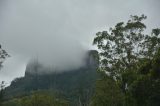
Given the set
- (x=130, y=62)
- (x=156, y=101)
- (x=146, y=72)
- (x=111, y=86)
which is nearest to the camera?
(x=156, y=101)

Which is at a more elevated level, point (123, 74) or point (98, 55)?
point (98, 55)

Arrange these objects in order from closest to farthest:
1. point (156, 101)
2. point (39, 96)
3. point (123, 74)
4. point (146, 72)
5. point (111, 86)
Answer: point (156, 101) < point (146, 72) < point (123, 74) < point (111, 86) < point (39, 96)

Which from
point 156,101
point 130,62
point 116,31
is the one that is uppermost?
point 116,31

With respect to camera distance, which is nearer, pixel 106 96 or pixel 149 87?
pixel 149 87

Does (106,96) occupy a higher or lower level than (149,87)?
higher

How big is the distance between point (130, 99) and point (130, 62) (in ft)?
17.5

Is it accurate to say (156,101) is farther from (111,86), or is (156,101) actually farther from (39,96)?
(39,96)

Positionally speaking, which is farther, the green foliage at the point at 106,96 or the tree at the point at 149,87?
the green foliage at the point at 106,96

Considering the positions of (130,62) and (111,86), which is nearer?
(130,62)

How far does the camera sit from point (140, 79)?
30422 millimetres

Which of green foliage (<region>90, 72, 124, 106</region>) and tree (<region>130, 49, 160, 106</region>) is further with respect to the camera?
green foliage (<region>90, 72, 124, 106</region>)

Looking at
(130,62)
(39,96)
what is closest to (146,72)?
(130,62)

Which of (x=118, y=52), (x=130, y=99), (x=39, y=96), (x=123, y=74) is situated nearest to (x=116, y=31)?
(x=118, y=52)

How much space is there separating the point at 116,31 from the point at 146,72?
7191mm
